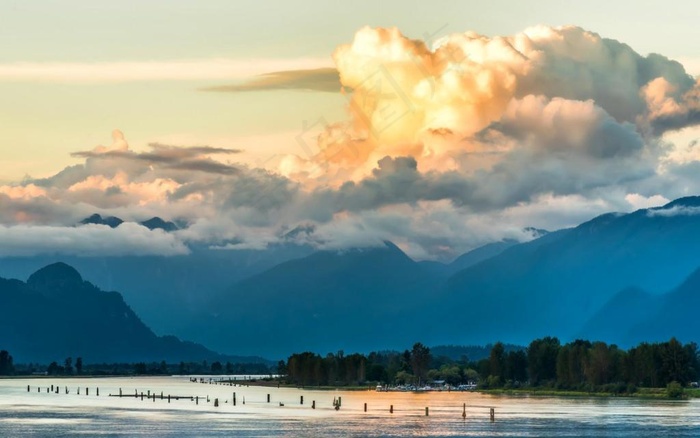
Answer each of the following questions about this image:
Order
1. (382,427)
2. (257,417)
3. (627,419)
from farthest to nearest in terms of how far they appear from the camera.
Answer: (257,417), (627,419), (382,427)

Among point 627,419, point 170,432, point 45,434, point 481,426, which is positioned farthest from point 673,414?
point 45,434

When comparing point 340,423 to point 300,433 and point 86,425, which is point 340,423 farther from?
point 86,425

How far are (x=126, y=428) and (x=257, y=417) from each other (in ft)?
105

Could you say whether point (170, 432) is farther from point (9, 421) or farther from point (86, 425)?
point (9, 421)

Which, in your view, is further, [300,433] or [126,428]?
[126,428]

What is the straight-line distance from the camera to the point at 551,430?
162125 millimetres

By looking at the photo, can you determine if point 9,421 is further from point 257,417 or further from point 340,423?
point 340,423

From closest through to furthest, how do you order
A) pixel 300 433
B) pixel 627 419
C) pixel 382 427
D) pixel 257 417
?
pixel 300 433 → pixel 382 427 → pixel 627 419 → pixel 257 417

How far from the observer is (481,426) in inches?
6781

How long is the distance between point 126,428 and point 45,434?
600 inches

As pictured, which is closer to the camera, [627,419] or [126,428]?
[126,428]

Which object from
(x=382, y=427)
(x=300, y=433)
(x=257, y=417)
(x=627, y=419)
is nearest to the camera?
(x=300, y=433)

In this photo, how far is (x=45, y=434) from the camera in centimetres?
15662

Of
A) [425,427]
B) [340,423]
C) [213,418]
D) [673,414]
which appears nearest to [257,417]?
[213,418]
